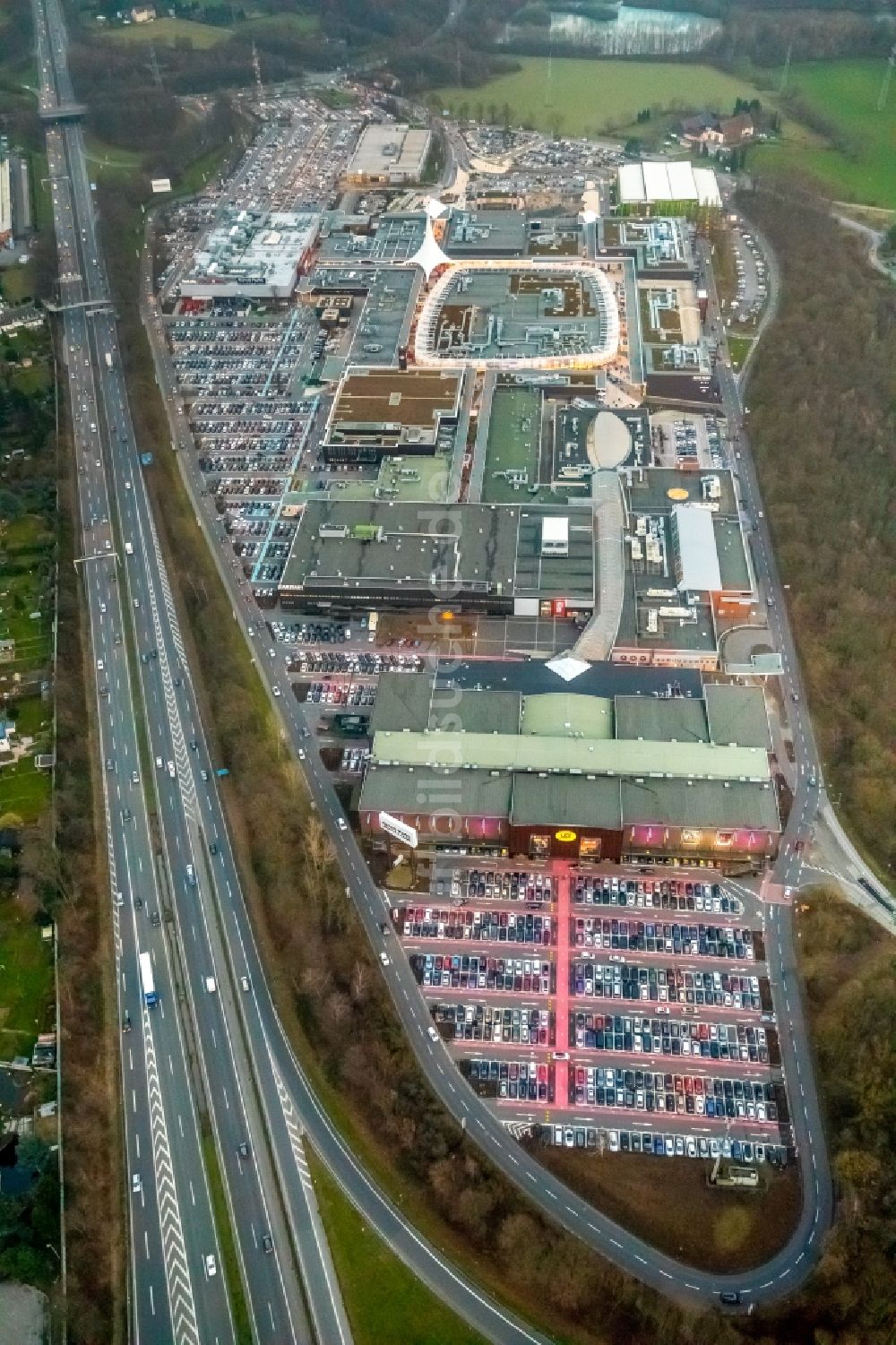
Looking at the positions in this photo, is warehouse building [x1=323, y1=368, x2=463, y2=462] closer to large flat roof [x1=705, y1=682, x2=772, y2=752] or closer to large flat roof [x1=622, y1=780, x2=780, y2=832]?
large flat roof [x1=705, y1=682, x2=772, y2=752]

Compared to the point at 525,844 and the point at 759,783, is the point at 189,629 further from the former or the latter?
the point at 759,783

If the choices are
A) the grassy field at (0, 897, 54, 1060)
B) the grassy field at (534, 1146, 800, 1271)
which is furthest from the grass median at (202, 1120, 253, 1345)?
the grassy field at (534, 1146, 800, 1271)

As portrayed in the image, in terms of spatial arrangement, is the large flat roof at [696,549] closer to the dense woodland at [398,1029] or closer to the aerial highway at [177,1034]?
the dense woodland at [398,1029]

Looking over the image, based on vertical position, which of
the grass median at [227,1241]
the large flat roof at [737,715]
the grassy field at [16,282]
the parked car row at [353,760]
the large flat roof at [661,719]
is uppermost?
the grassy field at [16,282]

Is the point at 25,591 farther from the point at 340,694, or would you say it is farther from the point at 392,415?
the point at 392,415

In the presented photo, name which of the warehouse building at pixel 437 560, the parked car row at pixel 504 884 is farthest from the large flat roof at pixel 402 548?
the parked car row at pixel 504 884

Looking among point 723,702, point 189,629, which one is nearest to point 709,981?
point 723,702

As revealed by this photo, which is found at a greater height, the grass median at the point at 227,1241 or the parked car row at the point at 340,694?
the parked car row at the point at 340,694
